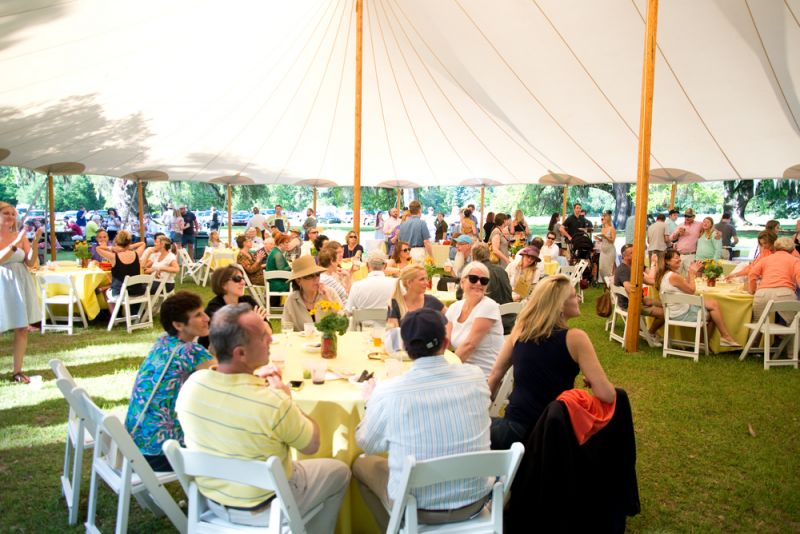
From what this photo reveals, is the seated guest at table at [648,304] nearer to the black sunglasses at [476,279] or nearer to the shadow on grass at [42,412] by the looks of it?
the black sunglasses at [476,279]

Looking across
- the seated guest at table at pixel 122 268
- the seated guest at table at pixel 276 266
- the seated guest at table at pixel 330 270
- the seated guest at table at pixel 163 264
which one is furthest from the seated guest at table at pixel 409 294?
the seated guest at table at pixel 163 264

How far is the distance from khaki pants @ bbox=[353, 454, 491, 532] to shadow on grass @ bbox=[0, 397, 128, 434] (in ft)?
9.60

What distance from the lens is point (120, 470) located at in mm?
2971

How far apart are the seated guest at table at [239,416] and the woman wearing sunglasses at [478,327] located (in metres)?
1.84

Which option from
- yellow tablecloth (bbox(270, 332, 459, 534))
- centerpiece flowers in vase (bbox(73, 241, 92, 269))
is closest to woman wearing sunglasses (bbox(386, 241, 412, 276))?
yellow tablecloth (bbox(270, 332, 459, 534))

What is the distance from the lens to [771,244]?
7.37 meters

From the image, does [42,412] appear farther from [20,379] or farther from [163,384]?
[163,384]

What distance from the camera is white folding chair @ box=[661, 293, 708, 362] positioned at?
6.75 meters

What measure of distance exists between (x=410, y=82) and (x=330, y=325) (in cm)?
885

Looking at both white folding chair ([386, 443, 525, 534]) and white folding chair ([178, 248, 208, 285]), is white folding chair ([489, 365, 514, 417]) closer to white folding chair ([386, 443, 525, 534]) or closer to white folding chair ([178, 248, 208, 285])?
white folding chair ([386, 443, 525, 534])

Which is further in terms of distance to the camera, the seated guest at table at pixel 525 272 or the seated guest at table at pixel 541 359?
the seated guest at table at pixel 525 272

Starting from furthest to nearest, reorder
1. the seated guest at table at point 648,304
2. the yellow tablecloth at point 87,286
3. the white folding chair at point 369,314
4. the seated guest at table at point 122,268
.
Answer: the yellow tablecloth at point 87,286, the seated guest at table at point 122,268, the seated guest at table at point 648,304, the white folding chair at point 369,314

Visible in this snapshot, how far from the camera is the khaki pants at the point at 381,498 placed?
2.47m

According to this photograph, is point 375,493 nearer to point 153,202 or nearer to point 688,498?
point 688,498
